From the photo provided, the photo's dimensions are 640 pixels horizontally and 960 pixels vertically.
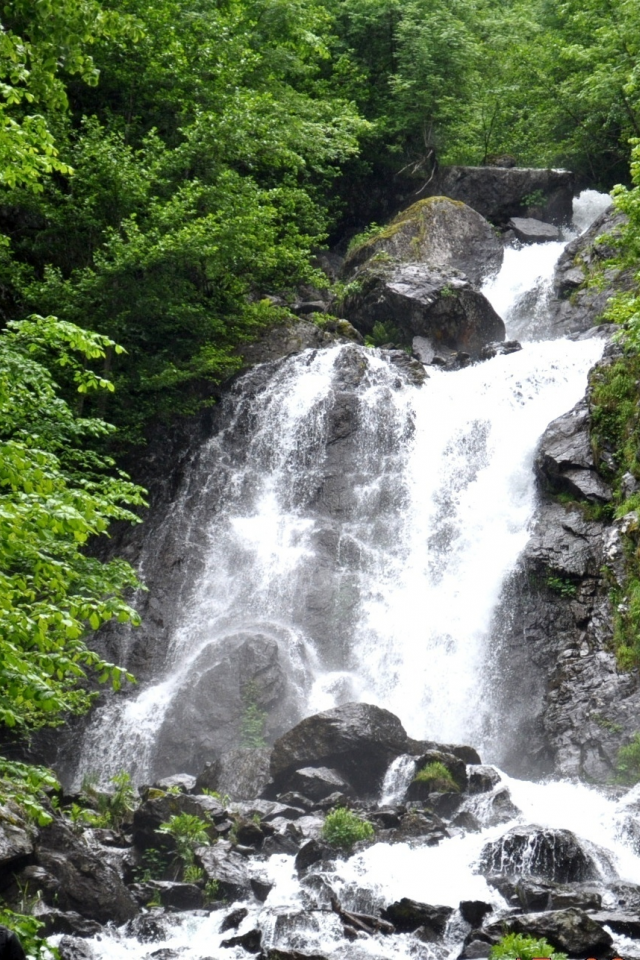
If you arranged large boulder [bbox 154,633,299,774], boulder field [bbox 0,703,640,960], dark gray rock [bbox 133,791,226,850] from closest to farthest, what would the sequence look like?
boulder field [bbox 0,703,640,960] → dark gray rock [bbox 133,791,226,850] → large boulder [bbox 154,633,299,774]

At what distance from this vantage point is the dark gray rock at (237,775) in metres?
13.4

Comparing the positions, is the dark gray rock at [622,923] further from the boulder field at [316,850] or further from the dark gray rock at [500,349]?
the dark gray rock at [500,349]

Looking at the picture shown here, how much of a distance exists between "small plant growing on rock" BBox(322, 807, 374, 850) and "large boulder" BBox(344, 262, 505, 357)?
550 inches

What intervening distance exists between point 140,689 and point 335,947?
8.15 metres

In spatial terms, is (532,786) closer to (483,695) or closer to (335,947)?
(483,695)

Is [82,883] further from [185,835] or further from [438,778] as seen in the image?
[438,778]

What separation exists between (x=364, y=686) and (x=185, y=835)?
556 cm

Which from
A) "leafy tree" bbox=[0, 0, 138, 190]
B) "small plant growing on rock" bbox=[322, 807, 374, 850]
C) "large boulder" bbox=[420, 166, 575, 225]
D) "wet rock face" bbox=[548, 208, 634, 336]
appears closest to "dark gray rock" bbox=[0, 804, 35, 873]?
"small plant growing on rock" bbox=[322, 807, 374, 850]

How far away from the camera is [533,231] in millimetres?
27141

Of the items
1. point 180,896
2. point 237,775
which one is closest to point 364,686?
point 237,775

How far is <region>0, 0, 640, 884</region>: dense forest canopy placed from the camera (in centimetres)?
791

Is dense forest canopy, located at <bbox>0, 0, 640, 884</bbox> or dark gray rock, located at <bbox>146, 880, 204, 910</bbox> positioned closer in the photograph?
dense forest canopy, located at <bbox>0, 0, 640, 884</bbox>

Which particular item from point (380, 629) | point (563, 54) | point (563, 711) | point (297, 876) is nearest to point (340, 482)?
point (380, 629)

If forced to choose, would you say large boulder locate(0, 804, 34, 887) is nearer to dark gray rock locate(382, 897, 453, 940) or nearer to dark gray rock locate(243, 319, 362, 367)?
dark gray rock locate(382, 897, 453, 940)
